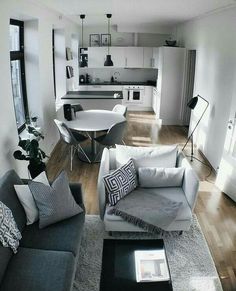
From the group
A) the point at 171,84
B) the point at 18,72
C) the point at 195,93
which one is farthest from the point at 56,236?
the point at 171,84

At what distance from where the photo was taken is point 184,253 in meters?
2.87

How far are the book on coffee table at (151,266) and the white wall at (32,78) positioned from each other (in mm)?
1845

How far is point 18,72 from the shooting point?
14.5 feet

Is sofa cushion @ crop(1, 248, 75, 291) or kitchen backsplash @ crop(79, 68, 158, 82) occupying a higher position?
kitchen backsplash @ crop(79, 68, 158, 82)

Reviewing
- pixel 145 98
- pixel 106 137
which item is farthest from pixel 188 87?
pixel 106 137

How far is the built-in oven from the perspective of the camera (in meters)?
9.08

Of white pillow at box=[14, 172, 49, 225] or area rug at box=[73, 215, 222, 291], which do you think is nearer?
area rug at box=[73, 215, 222, 291]

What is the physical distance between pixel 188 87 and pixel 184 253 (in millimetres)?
5316

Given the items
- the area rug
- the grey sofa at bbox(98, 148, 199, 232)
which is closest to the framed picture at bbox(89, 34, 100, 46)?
the grey sofa at bbox(98, 148, 199, 232)

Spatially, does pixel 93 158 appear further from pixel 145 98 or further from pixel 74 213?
pixel 145 98

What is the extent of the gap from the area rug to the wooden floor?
0.11 meters

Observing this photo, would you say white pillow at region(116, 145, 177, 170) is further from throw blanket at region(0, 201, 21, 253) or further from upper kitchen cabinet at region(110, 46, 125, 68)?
upper kitchen cabinet at region(110, 46, 125, 68)

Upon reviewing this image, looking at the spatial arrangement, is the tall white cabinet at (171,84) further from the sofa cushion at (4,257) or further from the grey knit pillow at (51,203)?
the sofa cushion at (4,257)

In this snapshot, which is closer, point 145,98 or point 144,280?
point 144,280
